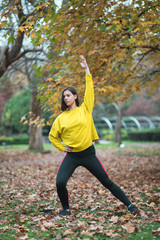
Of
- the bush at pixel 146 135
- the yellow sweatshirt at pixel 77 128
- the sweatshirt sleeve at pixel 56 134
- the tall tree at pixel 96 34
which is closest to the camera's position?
the yellow sweatshirt at pixel 77 128

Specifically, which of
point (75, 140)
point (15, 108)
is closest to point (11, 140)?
point (15, 108)

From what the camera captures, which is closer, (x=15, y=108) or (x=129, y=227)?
(x=129, y=227)

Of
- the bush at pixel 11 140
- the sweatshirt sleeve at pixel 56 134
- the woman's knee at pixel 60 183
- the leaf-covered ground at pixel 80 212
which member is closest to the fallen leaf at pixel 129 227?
the leaf-covered ground at pixel 80 212

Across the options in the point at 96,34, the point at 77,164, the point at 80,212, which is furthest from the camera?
the point at 96,34

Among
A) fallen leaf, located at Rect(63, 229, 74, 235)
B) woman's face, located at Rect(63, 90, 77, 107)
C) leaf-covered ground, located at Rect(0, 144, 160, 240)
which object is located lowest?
leaf-covered ground, located at Rect(0, 144, 160, 240)

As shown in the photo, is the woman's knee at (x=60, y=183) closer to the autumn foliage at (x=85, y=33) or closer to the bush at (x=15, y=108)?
the autumn foliage at (x=85, y=33)

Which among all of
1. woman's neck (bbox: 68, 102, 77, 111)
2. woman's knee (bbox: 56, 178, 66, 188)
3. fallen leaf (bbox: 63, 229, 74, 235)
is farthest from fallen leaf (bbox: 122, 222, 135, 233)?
woman's neck (bbox: 68, 102, 77, 111)

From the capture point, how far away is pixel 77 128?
366 centimetres

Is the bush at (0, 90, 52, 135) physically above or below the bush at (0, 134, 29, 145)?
above

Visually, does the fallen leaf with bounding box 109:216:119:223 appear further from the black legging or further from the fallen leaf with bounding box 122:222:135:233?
the black legging

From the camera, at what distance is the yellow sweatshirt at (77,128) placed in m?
3.67

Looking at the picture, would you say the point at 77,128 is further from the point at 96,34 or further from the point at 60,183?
the point at 96,34

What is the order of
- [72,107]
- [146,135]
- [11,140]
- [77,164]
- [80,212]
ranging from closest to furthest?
1. [77,164]
2. [72,107]
3. [80,212]
4. [11,140]
5. [146,135]

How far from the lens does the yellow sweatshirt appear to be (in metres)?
3.67
